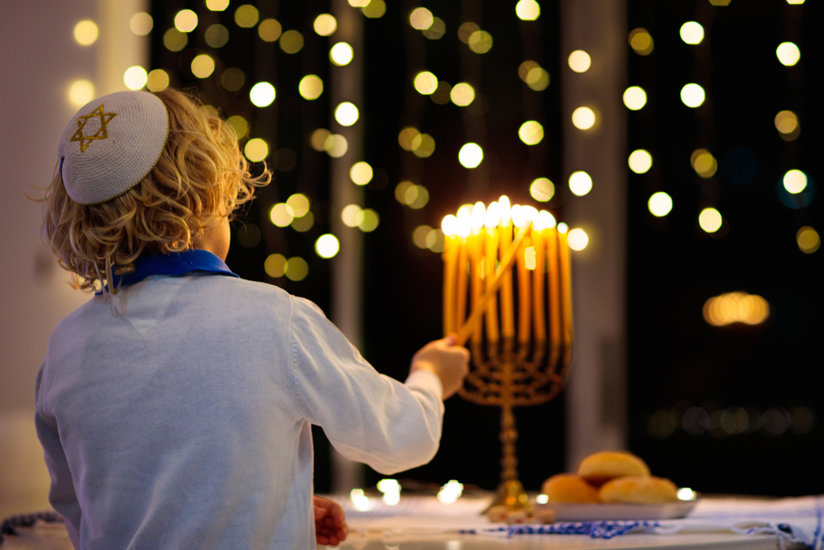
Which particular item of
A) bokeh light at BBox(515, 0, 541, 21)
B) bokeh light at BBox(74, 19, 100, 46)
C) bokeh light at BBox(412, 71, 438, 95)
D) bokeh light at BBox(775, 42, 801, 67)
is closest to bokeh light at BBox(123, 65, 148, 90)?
bokeh light at BBox(74, 19, 100, 46)

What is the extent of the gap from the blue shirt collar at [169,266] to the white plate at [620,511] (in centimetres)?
67

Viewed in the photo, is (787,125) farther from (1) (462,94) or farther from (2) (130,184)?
(2) (130,184)

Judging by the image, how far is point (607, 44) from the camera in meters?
2.87

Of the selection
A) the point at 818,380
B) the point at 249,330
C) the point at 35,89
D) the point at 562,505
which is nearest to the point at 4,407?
the point at 35,89

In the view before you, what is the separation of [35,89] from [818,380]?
2.39 metres

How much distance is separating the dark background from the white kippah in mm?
1792

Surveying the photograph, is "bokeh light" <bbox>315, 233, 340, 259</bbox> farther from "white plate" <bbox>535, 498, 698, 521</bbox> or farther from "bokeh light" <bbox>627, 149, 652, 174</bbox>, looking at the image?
"white plate" <bbox>535, 498, 698, 521</bbox>

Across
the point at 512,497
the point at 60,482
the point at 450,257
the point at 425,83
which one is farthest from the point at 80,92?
the point at 425,83

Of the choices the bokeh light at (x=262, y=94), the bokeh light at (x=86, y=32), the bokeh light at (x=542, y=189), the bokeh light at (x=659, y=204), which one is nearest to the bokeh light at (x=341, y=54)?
the bokeh light at (x=262, y=94)

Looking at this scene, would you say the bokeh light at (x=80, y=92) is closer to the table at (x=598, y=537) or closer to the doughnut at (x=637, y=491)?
the table at (x=598, y=537)

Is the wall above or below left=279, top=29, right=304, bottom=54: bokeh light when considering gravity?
below

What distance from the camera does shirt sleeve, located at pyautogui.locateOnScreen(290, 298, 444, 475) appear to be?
92 centimetres

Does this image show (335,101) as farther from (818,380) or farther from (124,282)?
(124,282)

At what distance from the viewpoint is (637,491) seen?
4.29 feet
